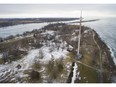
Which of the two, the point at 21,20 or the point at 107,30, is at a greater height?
the point at 21,20

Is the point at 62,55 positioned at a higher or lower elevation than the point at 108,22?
lower

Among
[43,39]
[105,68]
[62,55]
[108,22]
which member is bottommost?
[105,68]

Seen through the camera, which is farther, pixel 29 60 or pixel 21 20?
pixel 21 20

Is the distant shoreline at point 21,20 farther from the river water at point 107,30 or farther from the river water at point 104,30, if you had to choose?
the river water at point 107,30

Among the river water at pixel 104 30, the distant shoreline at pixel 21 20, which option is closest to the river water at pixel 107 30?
the river water at pixel 104 30

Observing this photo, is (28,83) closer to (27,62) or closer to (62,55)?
(27,62)

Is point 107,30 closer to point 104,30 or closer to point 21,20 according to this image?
point 104,30

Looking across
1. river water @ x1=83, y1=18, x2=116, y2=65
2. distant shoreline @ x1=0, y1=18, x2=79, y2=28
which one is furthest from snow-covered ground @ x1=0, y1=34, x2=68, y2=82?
river water @ x1=83, y1=18, x2=116, y2=65

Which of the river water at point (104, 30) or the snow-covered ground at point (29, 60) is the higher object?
the river water at point (104, 30)

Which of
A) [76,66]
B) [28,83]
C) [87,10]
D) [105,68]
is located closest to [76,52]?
[76,66]

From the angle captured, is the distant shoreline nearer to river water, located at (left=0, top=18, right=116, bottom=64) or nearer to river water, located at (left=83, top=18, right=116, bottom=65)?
river water, located at (left=0, top=18, right=116, bottom=64)

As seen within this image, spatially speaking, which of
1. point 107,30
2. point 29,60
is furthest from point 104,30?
point 29,60
